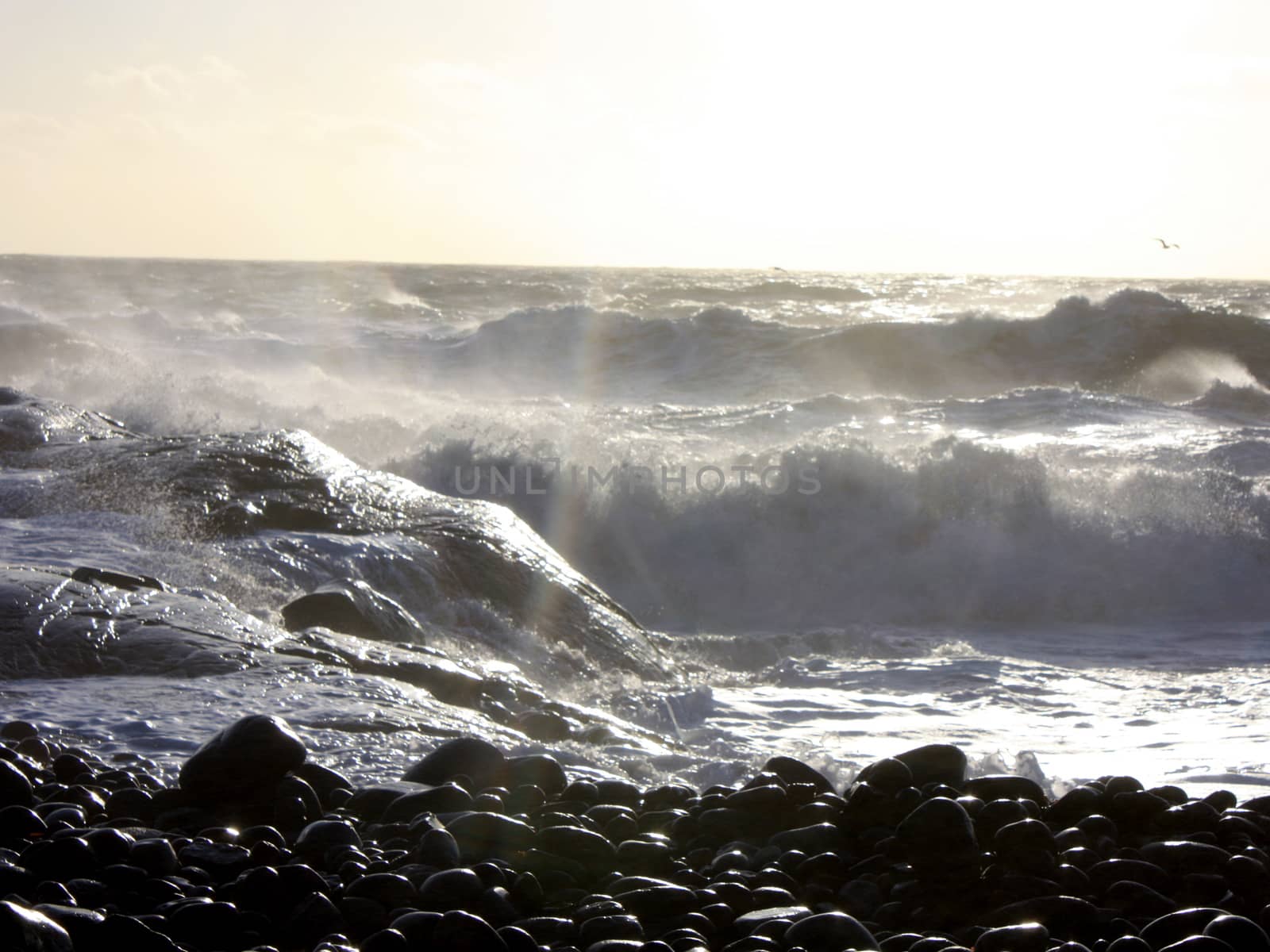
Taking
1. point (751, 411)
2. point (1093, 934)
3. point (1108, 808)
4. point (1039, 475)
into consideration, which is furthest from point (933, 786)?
point (751, 411)

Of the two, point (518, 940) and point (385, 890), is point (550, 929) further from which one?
point (385, 890)

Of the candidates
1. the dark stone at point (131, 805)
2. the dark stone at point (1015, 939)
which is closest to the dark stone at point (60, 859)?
the dark stone at point (131, 805)

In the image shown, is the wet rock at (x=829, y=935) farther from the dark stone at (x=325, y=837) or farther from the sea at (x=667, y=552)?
the sea at (x=667, y=552)

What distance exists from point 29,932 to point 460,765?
150cm

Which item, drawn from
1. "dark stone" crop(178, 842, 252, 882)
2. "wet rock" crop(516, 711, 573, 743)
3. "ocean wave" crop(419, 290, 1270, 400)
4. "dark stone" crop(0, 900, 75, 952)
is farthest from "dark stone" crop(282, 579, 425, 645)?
"ocean wave" crop(419, 290, 1270, 400)

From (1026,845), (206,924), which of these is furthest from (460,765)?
(1026,845)

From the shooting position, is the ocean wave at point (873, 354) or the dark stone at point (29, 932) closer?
the dark stone at point (29, 932)

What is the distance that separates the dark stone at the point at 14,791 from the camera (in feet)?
9.35

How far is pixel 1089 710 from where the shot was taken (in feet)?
20.2

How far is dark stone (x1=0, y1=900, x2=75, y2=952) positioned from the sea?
139 centimetres

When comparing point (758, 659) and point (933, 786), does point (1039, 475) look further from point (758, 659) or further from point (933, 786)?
point (933, 786)

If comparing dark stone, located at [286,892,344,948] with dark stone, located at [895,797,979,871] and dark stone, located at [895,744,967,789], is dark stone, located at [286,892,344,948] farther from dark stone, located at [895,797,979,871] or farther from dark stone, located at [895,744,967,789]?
dark stone, located at [895,744,967,789]

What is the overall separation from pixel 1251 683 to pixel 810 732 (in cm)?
272

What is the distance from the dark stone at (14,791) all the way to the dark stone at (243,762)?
13.8 inches
